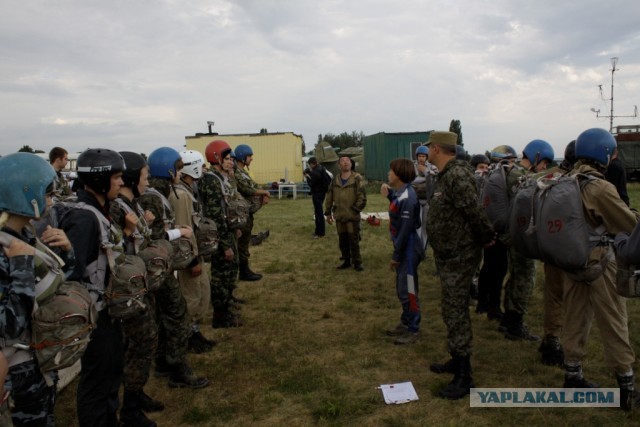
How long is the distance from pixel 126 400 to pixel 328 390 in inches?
71.0

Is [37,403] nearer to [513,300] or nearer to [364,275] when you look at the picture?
[513,300]

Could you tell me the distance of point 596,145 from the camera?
12.3 feet

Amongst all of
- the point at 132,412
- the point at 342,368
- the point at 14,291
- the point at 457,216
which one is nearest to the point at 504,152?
the point at 457,216

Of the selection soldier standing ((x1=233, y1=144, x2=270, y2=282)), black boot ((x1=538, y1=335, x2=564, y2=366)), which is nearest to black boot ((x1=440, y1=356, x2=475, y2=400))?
black boot ((x1=538, y1=335, x2=564, y2=366))

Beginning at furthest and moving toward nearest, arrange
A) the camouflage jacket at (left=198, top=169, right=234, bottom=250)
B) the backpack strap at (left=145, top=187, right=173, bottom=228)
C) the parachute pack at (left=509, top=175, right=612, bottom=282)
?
1. the camouflage jacket at (left=198, top=169, right=234, bottom=250)
2. the backpack strap at (left=145, top=187, right=173, bottom=228)
3. the parachute pack at (left=509, top=175, right=612, bottom=282)

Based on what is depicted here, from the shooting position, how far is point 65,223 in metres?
2.80

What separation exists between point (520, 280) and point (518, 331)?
0.63 metres

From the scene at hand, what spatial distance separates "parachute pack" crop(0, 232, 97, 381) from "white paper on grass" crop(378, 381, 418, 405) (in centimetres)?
274

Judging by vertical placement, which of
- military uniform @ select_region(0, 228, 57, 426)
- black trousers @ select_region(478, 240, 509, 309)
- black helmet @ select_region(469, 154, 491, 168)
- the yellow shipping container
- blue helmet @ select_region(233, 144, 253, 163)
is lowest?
black trousers @ select_region(478, 240, 509, 309)

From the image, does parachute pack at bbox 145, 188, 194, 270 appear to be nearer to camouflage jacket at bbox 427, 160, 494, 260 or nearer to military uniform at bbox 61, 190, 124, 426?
military uniform at bbox 61, 190, 124, 426

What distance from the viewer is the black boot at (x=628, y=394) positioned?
12.2 feet

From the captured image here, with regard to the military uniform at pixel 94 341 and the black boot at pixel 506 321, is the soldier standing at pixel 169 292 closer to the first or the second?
the military uniform at pixel 94 341

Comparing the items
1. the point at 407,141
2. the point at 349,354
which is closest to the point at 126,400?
the point at 349,354

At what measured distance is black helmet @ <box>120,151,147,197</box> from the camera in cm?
362
